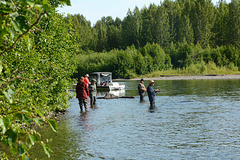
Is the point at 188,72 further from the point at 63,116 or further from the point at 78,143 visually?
the point at 78,143

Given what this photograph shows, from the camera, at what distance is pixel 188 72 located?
83688 millimetres

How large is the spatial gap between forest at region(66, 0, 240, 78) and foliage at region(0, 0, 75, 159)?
218ft

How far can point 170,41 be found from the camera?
112 metres

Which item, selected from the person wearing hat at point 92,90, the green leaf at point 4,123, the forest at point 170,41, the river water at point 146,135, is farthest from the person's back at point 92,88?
the forest at point 170,41

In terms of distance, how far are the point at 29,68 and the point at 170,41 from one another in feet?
331

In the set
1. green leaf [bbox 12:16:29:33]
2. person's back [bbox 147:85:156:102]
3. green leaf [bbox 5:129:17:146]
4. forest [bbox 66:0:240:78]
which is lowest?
person's back [bbox 147:85:156:102]

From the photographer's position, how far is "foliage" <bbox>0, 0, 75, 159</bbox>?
3.18m

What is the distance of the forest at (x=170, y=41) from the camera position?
8925 centimetres

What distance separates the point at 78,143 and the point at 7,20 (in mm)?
9603

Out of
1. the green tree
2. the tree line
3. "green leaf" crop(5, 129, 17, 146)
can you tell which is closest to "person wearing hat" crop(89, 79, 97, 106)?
"green leaf" crop(5, 129, 17, 146)

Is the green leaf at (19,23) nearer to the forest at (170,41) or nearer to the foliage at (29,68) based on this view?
the foliage at (29,68)

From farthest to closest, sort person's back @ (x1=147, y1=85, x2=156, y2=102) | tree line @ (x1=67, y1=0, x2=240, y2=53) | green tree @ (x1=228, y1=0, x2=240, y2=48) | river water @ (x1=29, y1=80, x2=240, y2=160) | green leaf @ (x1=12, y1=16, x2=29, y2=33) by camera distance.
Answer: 1. tree line @ (x1=67, y1=0, x2=240, y2=53)
2. green tree @ (x1=228, y1=0, x2=240, y2=48)
3. person's back @ (x1=147, y1=85, x2=156, y2=102)
4. river water @ (x1=29, y1=80, x2=240, y2=160)
5. green leaf @ (x1=12, y1=16, x2=29, y2=33)

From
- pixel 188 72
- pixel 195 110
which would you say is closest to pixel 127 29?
pixel 188 72

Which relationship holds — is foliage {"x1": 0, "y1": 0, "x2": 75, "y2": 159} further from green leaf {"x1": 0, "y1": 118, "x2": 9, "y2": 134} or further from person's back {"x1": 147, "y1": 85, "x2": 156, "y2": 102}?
person's back {"x1": 147, "y1": 85, "x2": 156, "y2": 102}
